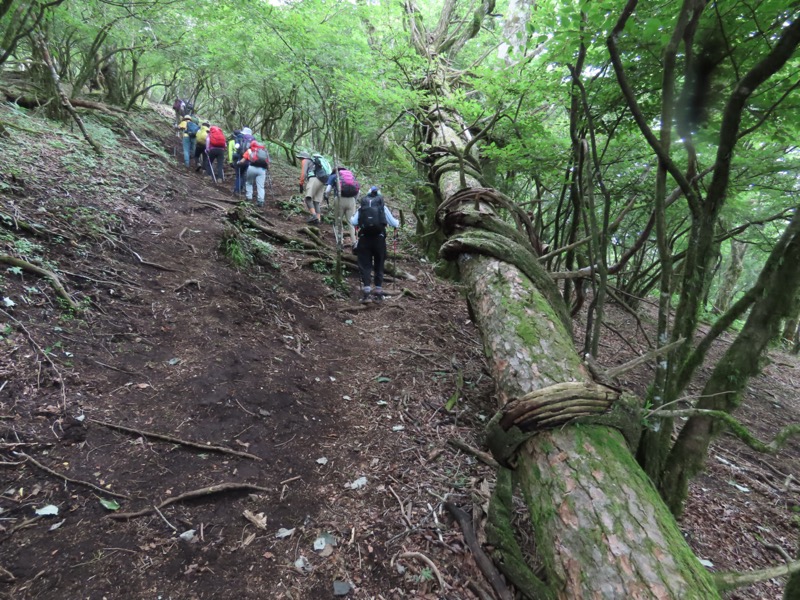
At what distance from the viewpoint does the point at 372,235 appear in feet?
20.6

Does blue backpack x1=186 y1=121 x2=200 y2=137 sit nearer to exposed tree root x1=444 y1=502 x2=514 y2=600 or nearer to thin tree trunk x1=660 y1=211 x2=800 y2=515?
exposed tree root x1=444 y1=502 x2=514 y2=600

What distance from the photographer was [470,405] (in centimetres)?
407

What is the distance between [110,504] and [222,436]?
0.84 metres

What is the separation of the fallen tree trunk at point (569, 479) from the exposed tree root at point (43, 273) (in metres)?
3.92

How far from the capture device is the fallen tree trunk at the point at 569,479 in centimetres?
161

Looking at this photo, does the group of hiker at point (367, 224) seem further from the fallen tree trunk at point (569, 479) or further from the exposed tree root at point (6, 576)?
the exposed tree root at point (6, 576)

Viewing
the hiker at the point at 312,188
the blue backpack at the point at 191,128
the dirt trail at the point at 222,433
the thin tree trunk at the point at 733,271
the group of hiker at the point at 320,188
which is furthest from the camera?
the thin tree trunk at the point at 733,271

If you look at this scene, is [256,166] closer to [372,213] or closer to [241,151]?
[241,151]

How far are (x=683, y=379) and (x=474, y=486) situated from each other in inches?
62.9

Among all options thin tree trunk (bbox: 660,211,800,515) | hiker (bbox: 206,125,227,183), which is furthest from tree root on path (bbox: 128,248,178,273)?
thin tree trunk (bbox: 660,211,800,515)

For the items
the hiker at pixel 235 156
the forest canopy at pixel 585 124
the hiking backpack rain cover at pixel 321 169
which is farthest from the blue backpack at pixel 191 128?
the hiking backpack rain cover at pixel 321 169

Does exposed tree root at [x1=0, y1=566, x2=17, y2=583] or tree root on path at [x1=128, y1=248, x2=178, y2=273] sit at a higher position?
tree root on path at [x1=128, y1=248, x2=178, y2=273]

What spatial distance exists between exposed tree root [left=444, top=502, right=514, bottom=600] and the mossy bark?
24 cm

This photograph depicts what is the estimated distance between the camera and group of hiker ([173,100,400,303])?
6.20 metres
